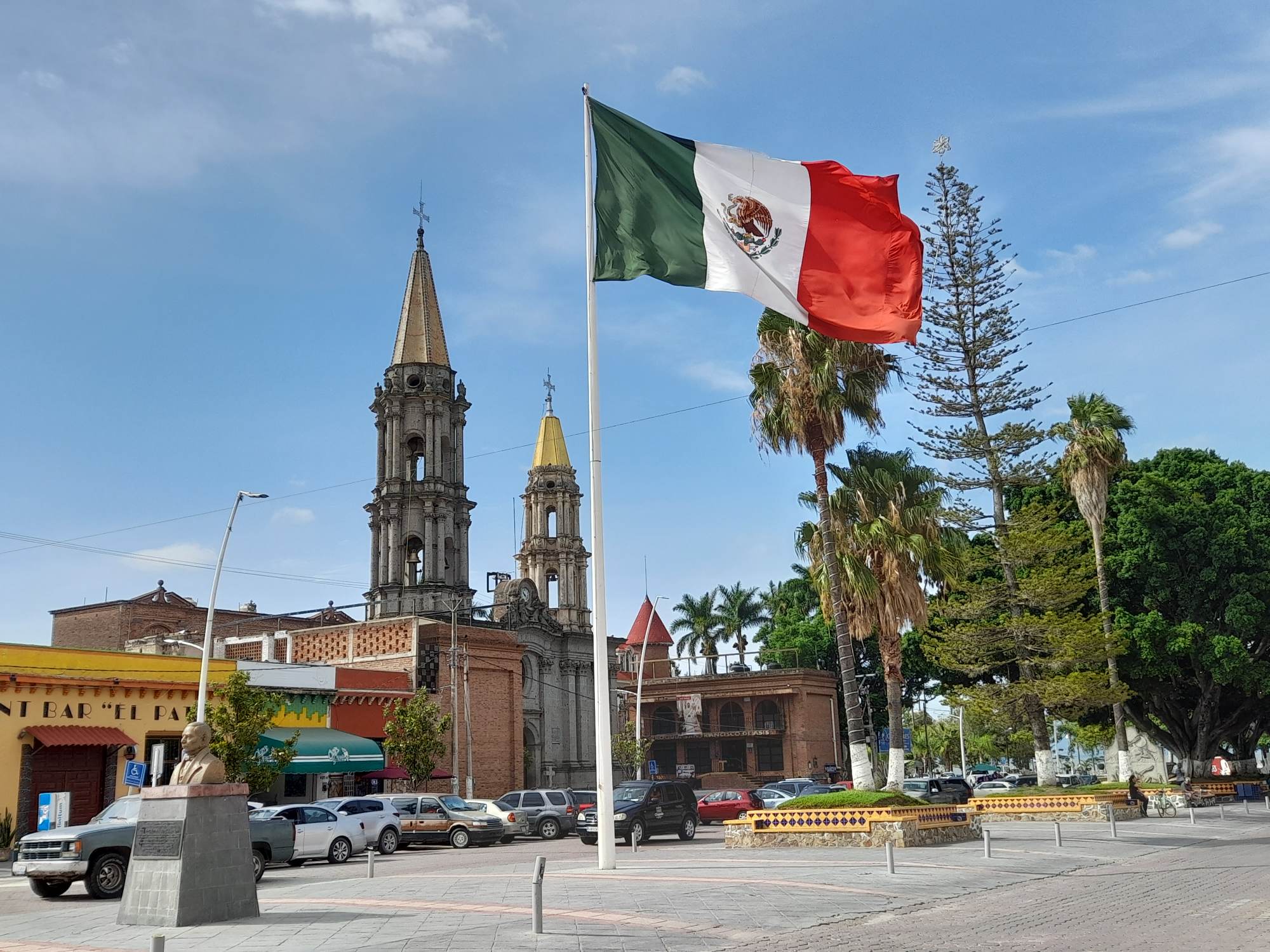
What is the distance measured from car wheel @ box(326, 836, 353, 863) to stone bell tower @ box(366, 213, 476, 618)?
97.1ft

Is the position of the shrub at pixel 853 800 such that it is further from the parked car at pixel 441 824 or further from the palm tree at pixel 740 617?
the palm tree at pixel 740 617

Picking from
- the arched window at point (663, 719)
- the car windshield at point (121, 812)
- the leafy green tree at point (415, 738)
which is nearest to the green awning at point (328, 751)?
the leafy green tree at point (415, 738)

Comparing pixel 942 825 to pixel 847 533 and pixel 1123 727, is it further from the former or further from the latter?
pixel 1123 727

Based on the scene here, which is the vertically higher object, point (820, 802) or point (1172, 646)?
point (1172, 646)

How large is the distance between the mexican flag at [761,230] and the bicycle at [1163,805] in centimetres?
2590

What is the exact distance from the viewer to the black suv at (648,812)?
3019cm

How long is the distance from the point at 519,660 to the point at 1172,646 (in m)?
28.2

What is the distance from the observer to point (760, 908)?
1423 cm

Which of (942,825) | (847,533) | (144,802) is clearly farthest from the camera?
(847,533)

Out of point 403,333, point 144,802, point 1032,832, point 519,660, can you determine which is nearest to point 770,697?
point 519,660

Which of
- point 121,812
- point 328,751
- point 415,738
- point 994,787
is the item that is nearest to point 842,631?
point 121,812

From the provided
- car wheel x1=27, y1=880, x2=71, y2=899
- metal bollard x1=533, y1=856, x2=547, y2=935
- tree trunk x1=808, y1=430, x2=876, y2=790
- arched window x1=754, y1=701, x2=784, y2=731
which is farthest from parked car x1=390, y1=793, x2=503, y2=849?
arched window x1=754, y1=701, x2=784, y2=731

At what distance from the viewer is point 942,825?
25.9m

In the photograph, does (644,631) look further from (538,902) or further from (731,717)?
(538,902)
